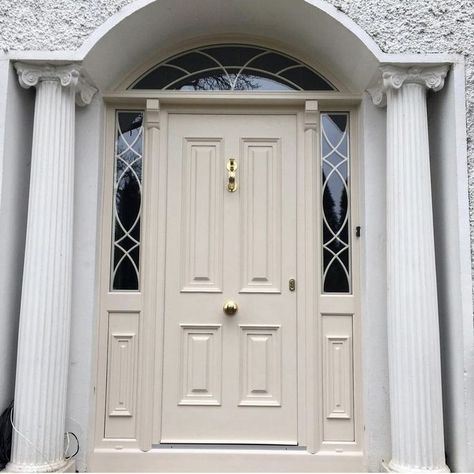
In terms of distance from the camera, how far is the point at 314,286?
365 cm

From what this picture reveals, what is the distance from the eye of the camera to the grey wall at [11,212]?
3168 mm

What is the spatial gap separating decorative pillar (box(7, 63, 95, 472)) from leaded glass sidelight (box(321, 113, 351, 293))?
6.14 ft

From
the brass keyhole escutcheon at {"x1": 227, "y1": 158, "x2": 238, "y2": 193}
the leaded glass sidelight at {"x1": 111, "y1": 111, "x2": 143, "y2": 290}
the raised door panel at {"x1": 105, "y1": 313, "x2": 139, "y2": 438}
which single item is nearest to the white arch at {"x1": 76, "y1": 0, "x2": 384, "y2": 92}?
the leaded glass sidelight at {"x1": 111, "y1": 111, "x2": 143, "y2": 290}

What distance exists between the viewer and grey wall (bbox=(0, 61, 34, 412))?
317 cm

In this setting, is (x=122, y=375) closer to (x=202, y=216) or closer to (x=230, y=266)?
(x=230, y=266)

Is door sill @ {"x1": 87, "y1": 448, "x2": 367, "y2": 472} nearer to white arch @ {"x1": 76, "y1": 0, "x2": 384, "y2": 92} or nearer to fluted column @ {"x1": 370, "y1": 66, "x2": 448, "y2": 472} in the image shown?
fluted column @ {"x1": 370, "y1": 66, "x2": 448, "y2": 472}

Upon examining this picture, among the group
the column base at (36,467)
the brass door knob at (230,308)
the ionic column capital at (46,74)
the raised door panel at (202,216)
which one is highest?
the ionic column capital at (46,74)

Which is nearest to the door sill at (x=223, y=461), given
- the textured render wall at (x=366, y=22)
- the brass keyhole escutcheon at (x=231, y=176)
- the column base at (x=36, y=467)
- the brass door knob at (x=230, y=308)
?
the column base at (x=36, y=467)

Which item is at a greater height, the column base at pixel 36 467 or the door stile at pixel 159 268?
the door stile at pixel 159 268

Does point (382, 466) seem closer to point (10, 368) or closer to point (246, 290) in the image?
point (246, 290)

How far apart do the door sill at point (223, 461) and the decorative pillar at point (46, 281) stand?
411mm

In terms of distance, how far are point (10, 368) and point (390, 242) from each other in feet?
8.89

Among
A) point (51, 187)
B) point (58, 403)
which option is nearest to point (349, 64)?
point (51, 187)

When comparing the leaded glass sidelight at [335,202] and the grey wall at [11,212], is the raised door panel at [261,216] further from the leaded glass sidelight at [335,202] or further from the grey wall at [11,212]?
the grey wall at [11,212]
